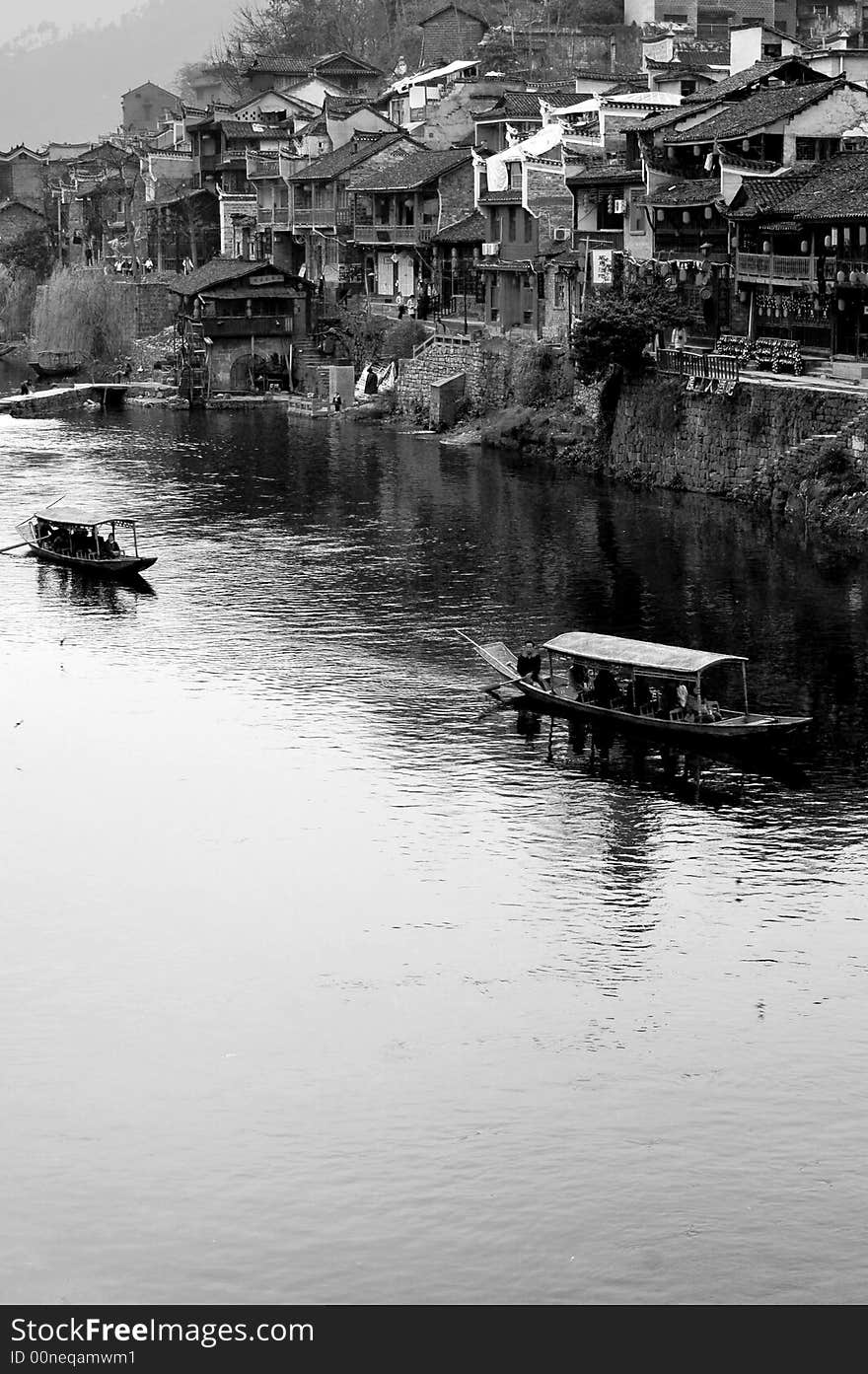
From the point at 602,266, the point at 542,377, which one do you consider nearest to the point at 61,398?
the point at 542,377

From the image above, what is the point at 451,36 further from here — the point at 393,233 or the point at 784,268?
the point at 784,268

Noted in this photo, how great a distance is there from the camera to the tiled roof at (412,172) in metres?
102

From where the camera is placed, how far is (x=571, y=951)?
3127 cm

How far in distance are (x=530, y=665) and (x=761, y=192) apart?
34.0 m


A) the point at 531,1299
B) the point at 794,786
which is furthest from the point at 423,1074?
the point at 794,786

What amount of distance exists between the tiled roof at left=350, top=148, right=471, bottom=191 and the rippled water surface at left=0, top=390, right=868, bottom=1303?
5154 centimetres

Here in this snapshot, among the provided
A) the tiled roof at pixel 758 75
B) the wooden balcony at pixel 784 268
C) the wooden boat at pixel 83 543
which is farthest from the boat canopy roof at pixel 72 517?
the tiled roof at pixel 758 75

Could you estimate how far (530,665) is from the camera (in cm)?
4503

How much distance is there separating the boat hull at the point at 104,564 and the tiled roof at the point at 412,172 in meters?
47.5

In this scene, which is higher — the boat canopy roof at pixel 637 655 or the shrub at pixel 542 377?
the shrub at pixel 542 377

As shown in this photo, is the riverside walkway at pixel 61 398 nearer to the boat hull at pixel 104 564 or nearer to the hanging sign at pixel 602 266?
the hanging sign at pixel 602 266

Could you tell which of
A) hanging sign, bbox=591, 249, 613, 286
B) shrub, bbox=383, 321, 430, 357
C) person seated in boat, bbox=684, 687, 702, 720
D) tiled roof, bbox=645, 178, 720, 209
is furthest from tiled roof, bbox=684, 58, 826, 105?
person seated in boat, bbox=684, 687, 702, 720
